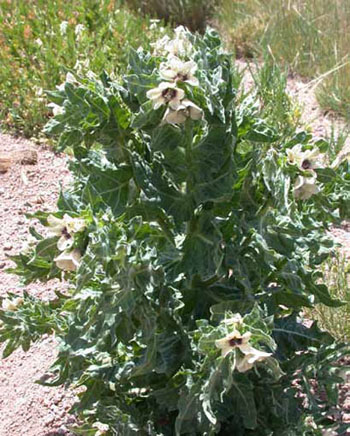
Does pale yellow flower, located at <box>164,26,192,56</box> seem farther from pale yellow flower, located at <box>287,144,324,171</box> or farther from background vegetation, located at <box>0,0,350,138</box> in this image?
background vegetation, located at <box>0,0,350,138</box>

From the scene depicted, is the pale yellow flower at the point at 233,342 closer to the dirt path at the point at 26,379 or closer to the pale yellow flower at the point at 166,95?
the pale yellow flower at the point at 166,95

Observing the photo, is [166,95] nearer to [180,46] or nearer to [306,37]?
[180,46]

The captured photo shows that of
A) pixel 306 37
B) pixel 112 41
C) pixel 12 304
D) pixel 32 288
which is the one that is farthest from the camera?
pixel 306 37

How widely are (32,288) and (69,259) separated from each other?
6.78 feet

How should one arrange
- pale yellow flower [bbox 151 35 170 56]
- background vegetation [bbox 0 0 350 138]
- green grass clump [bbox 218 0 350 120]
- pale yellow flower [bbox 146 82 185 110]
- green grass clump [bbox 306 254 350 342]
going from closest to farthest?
pale yellow flower [bbox 146 82 185 110] → pale yellow flower [bbox 151 35 170 56] → green grass clump [bbox 306 254 350 342] → background vegetation [bbox 0 0 350 138] → green grass clump [bbox 218 0 350 120]

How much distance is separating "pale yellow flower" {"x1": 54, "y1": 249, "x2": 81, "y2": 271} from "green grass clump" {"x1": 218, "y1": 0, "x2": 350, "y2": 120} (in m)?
3.83

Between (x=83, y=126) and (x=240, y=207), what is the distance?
55 cm

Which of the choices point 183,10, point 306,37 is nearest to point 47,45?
point 306,37

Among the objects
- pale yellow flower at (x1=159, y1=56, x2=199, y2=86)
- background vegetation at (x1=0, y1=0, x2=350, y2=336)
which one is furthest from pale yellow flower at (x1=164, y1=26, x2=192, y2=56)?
background vegetation at (x1=0, y1=0, x2=350, y2=336)

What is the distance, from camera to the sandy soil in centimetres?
327

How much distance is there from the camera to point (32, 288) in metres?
4.04

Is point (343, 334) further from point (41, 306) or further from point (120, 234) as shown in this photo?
point (120, 234)

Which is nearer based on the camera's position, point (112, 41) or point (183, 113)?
point (183, 113)

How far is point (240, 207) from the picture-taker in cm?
240
